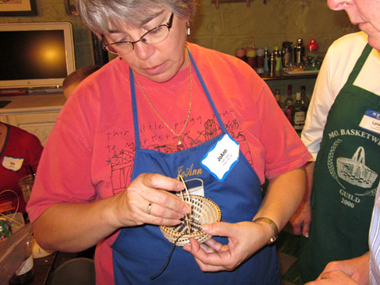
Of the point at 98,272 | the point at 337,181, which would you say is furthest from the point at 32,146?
the point at 337,181

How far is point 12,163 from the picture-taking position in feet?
7.04

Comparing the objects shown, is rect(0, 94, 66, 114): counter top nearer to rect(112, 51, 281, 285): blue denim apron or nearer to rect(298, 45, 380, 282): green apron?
rect(112, 51, 281, 285): blue denim apron

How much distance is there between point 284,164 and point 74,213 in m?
0.74

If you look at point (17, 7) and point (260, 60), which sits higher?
point (17, 7)

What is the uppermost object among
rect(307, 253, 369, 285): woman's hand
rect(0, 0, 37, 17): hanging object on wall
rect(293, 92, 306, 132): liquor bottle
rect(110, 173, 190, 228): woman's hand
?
rect(0, 0, 37, 17): hanging object on wall

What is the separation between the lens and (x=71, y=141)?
3.04ft

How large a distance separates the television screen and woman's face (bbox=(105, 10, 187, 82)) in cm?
287

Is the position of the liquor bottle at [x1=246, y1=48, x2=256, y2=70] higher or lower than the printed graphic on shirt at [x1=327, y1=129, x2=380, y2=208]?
higher

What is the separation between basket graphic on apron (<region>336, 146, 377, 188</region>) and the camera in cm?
120

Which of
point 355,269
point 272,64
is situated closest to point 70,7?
point 272,64

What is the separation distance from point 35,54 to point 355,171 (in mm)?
3417

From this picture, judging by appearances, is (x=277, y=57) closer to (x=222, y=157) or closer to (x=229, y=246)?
(x=222, y=157)

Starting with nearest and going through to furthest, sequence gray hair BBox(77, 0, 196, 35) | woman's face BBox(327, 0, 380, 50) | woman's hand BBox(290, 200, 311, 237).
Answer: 1. woman's face BBox(327, 0, 380, 50)
2. gray hair BBox(77, 0, 196, 35)
3. woman's hand BBox(290, 200, 311, 237)

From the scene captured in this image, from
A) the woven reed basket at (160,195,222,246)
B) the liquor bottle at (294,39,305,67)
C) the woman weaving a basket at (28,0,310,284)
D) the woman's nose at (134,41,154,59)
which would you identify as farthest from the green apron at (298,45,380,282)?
the liquor bottle at (294,39,305,67)
